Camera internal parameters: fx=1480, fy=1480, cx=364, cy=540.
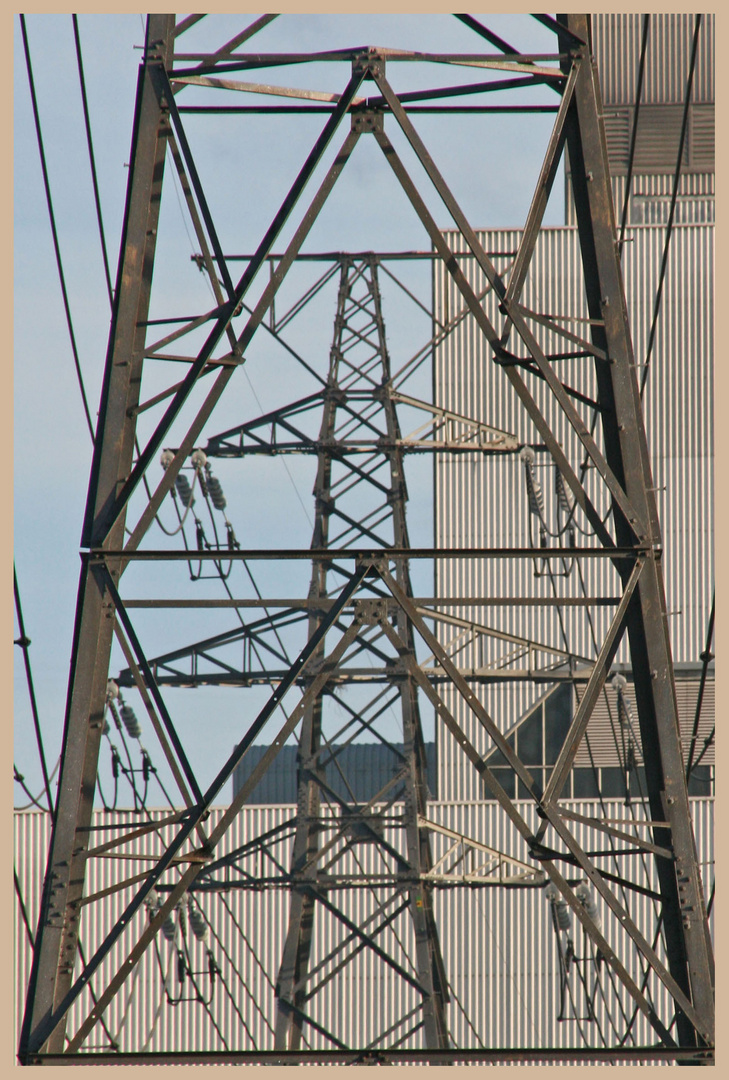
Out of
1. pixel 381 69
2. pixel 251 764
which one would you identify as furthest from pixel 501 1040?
pixel 381 69

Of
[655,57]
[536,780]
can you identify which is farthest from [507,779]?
[655,57]

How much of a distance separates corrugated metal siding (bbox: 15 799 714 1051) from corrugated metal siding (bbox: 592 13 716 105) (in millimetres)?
22872

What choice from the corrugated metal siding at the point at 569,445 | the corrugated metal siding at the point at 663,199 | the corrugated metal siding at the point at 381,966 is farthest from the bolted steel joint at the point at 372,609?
the corrugated metal siding at the point at 663,199

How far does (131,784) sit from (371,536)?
5.12m

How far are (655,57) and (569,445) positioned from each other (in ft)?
47.6

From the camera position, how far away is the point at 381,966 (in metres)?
34.7

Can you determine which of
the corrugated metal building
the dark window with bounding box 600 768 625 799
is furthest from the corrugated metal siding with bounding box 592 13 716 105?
the dark window with bounding box 600 768 625 799

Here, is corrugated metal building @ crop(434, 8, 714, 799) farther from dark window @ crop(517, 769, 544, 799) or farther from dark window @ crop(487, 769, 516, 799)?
dark window @ crop(517, 769, 544, 799)

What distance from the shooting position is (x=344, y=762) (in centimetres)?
5394

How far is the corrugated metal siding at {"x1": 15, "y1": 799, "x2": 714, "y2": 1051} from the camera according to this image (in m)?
33.8

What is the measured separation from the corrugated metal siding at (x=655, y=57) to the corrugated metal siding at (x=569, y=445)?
23.1 ft

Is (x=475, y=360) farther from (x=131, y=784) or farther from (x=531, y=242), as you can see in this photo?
(x=531, y=242)

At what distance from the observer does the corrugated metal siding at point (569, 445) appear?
38156 millimetres

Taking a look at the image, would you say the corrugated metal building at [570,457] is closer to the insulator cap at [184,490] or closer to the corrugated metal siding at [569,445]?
the corrugated metal siding at [569,445]
